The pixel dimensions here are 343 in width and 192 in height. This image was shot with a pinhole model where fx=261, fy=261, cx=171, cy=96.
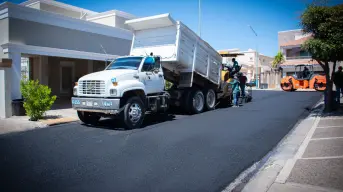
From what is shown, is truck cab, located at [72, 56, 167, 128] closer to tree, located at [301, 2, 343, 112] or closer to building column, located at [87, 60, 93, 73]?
tree, located at [301, 2, 343, 112]

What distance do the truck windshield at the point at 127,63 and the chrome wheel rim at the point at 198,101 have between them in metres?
3.17

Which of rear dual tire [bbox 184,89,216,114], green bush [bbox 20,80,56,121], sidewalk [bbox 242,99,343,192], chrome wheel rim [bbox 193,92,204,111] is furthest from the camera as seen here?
chrome wheel rim [bbox 193,92,204,111]

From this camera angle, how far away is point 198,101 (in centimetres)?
1120

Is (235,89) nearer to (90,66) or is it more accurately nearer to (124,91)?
(124,91)

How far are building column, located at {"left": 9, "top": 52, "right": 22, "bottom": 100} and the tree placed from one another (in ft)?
35.2

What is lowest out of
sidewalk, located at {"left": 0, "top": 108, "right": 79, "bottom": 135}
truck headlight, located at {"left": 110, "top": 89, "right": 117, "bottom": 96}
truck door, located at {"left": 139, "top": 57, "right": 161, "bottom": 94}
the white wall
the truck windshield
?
sidewalk, located at {"left": 0, "top": 108, "right": 79, "bottom": 135}

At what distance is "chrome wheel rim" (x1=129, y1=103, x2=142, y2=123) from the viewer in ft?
25.2

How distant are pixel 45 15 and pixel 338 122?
12.3 meters

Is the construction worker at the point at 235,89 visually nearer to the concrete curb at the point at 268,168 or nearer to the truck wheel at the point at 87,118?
the concrete curb at the point at 268,168

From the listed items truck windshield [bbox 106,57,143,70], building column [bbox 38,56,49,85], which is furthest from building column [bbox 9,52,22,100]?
building column [bbox 38,56,49,85]

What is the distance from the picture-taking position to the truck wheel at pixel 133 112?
7464 mm

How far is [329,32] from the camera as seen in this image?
850cm

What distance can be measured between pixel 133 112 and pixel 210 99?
206 inches

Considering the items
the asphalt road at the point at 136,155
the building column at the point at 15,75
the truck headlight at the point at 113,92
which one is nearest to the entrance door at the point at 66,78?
the building column at the point at 15,75
